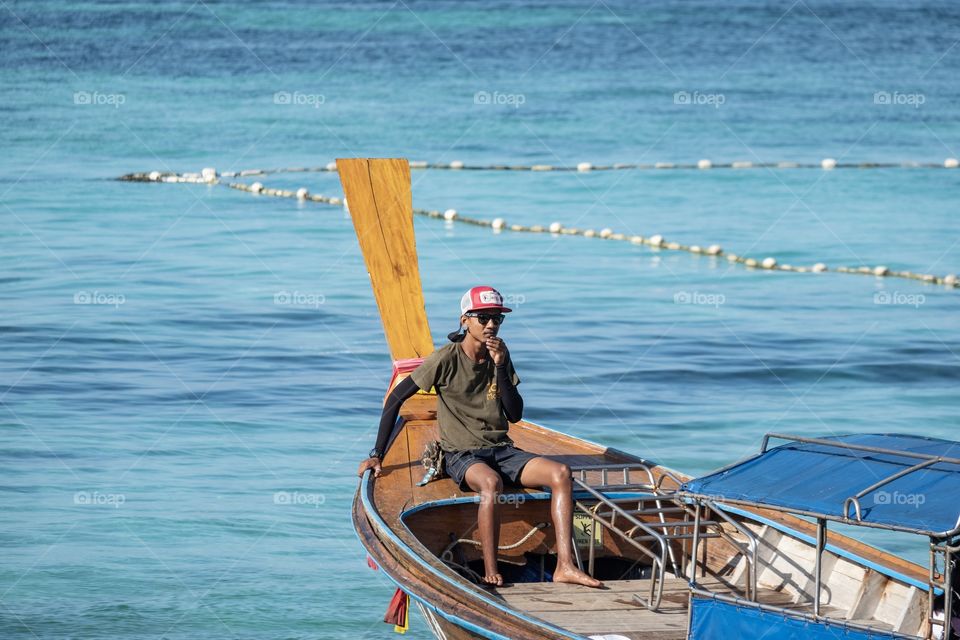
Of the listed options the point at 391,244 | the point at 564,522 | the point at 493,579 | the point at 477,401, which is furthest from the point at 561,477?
the point at 391,244

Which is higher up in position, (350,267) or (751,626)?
(350,267)

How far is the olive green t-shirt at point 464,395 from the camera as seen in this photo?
7.64m

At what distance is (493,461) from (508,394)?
0.39 metres

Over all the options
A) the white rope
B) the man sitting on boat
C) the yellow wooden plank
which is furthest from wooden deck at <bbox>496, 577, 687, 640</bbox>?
the yellow wooden plank

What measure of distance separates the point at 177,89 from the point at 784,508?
97.6 ft

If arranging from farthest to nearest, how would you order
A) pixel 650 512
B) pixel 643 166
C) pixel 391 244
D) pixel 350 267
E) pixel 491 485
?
pixel 643 166 → pixel 350 267 → pixel 391 244 → pixel 650 512 → pixel 491 485

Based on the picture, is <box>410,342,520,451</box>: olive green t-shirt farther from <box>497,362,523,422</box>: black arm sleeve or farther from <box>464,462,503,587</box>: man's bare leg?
<box>464,462,503,587</box>: man's bare leg

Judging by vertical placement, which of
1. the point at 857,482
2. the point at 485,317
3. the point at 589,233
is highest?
the point at 589,233

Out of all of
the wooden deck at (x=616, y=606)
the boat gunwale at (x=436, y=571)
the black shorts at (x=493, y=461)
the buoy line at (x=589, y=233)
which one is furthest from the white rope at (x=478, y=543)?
the buoy line at (x=589, y=233)

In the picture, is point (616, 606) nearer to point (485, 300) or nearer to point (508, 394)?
point (508, 394)

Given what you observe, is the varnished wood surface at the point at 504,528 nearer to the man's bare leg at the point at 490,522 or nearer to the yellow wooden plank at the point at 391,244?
the man's bare leg at the point at 490,522

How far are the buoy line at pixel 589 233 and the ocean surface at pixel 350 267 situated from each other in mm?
371

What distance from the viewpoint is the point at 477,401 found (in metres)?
7.69

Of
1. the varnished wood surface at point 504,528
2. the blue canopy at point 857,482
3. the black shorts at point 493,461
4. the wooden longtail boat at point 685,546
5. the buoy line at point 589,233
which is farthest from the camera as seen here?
the buoy line at point 589,233
